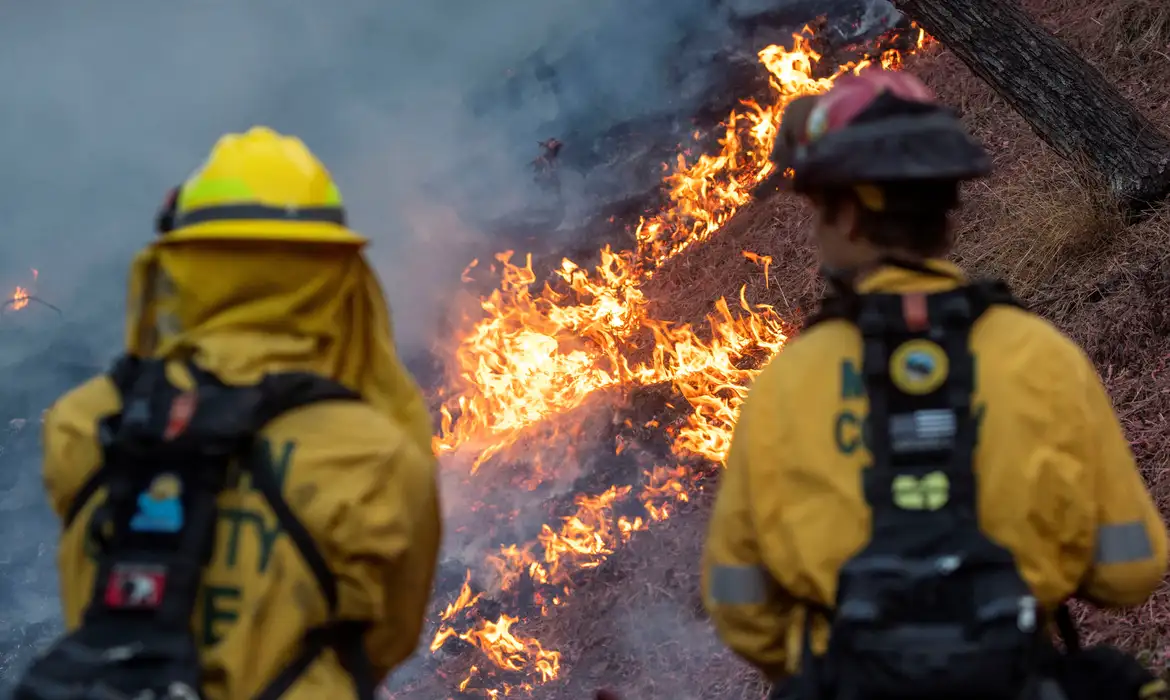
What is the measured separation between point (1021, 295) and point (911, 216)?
167 inches

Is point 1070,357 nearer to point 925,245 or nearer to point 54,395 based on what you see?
point 925,245

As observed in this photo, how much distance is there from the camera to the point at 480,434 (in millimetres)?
6785

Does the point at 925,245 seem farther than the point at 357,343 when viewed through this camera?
No

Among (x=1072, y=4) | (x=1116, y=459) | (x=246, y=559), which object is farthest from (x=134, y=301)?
(x=1072, y=4)

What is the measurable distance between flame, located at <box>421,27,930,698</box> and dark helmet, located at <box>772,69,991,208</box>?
398cm

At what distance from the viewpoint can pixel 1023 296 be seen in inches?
234

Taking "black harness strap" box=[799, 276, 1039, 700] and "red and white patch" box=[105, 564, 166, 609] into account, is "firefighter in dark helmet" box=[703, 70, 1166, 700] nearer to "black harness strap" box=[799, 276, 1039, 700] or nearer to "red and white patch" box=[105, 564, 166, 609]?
"black harness strap" box=[799, 276, 1039, 700]

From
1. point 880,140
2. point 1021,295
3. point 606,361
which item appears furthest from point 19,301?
point 880,140

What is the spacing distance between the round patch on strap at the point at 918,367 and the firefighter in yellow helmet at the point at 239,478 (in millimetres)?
880

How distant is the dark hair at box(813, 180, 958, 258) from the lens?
2.04m

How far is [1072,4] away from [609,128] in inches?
132

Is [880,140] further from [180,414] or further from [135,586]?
[135,586]

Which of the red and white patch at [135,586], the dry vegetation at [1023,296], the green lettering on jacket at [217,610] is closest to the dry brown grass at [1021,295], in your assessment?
the dry vegetation at [1023,296]

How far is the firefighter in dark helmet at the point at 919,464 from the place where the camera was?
6.19 ft
